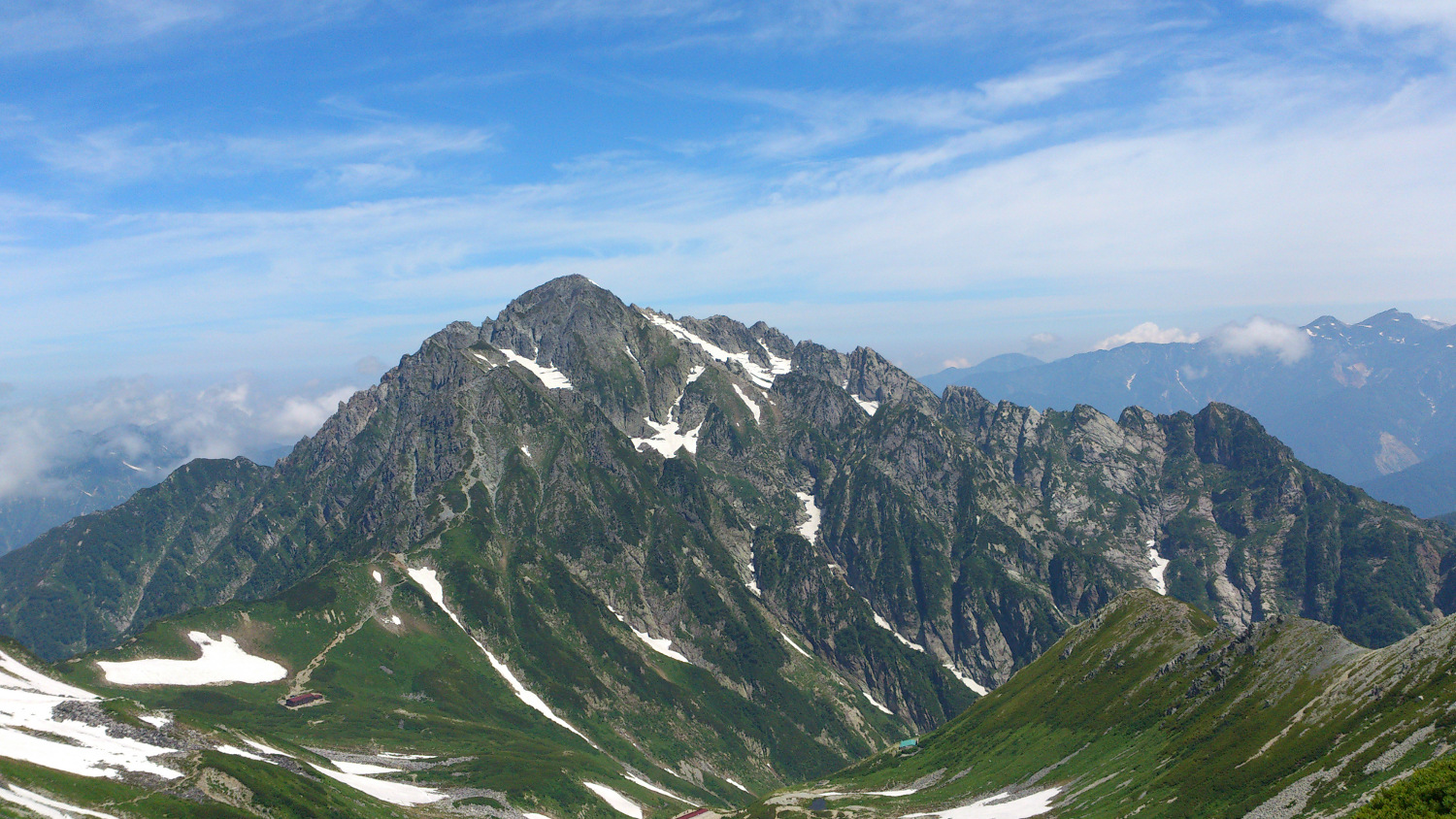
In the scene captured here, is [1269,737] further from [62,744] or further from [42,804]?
[62,744]

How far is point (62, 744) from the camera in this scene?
144m

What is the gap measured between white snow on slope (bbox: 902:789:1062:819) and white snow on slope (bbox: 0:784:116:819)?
148 m

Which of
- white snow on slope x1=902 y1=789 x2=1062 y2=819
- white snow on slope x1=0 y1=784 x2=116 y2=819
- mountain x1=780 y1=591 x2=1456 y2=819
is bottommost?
white snow on slope x1=902 y1=789 x2=1062 y2=819

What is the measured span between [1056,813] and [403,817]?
130 m

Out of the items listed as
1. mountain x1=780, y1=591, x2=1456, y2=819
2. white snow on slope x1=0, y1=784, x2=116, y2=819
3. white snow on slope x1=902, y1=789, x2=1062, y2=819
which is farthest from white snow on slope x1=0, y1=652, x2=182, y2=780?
white snow on slope x1=902, y1=789, x2=1062, y2=819

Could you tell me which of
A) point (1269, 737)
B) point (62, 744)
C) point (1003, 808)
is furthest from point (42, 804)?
point (1269, 737)

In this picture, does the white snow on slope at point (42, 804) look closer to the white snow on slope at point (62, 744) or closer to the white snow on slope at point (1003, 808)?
the white snow on slope at point (62, 744)

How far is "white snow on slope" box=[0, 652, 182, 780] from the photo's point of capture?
450ft

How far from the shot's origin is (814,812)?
19862 cm

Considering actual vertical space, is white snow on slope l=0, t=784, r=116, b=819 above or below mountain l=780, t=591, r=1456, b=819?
above

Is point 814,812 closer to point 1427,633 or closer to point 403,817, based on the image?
point 403,817

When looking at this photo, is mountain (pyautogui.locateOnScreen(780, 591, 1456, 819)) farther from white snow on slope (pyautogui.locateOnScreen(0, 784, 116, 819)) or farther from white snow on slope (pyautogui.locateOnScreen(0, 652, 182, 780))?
white snow on slope (pyautogui.locateOnScreen(0, 784, 116, 819))

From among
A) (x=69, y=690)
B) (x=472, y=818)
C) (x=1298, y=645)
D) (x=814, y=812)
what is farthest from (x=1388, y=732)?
(x=69, y=690)

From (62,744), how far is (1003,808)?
17281 centimetres
